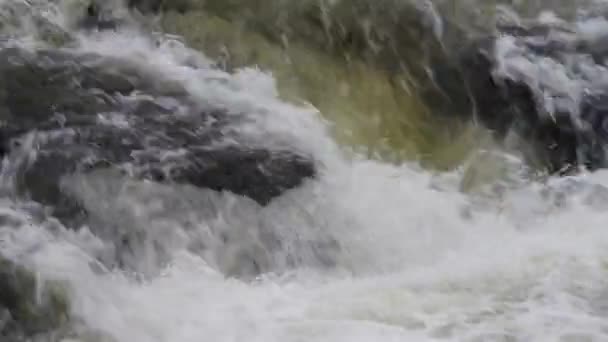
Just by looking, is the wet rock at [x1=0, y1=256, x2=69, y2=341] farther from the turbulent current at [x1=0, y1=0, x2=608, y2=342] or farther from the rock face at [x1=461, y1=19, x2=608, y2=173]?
the rock face at [x1=461, y1=19, x2=608, y2=173]

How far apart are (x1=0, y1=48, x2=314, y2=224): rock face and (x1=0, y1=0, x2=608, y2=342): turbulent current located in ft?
0.04

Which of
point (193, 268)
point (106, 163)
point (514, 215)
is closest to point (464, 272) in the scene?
point (514, 215)

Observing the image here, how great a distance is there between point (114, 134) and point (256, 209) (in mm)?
791

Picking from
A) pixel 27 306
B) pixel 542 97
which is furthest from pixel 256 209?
pixel 542 97

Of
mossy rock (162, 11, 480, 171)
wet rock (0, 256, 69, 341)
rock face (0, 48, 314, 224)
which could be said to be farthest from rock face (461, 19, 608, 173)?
wet rock (0, 256, 69, 341)

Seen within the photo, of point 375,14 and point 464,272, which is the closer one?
point 464,272

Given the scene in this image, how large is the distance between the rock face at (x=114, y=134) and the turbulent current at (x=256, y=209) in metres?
0.01

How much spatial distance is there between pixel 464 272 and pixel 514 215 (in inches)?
24.1

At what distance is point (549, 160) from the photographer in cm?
525

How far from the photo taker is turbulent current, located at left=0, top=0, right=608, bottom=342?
3.85 meters

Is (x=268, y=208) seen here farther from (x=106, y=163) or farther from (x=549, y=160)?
(x=549, y=160)

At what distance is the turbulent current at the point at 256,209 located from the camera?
3.85 metres

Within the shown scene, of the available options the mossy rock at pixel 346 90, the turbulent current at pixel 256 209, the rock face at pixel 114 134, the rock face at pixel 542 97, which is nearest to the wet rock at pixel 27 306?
the turbulent current at pixel 256 209

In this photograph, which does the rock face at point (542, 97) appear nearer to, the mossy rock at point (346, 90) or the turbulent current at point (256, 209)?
the turbulent current at point (256, 209)
